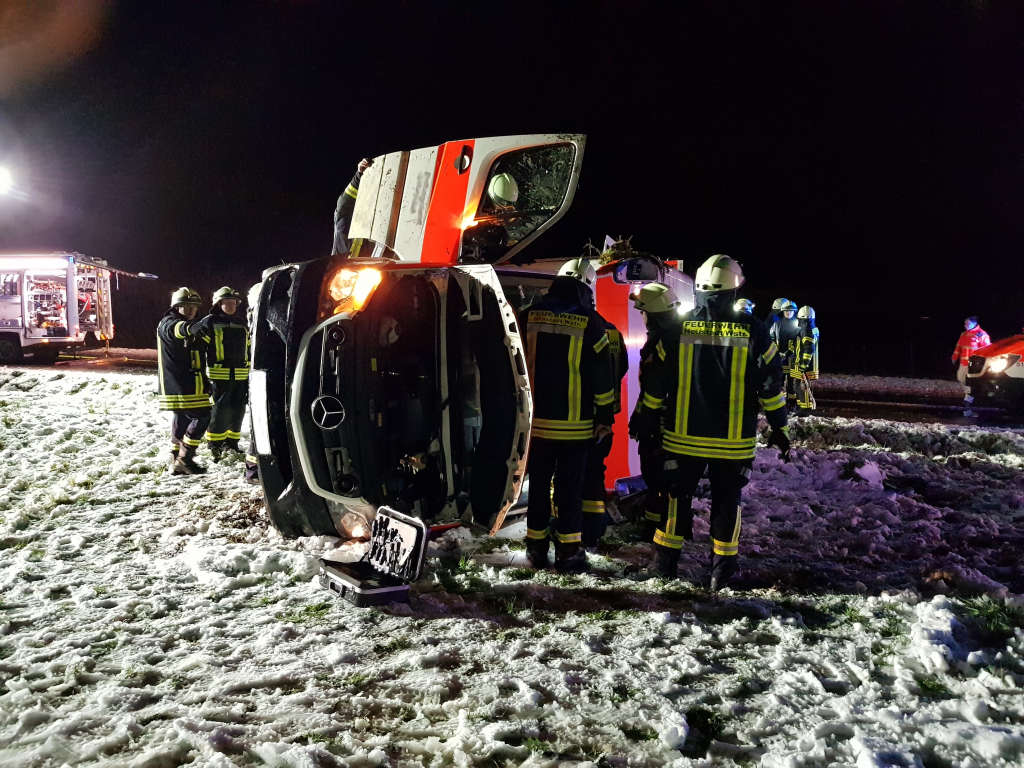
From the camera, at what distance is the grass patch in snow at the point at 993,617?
3.27 m

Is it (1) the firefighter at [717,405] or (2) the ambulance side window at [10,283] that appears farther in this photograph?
(2) the ambulance side window at [10,283]

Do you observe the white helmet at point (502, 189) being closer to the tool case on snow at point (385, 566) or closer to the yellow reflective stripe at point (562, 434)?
the yellow reflective stripe at point (562, 434)

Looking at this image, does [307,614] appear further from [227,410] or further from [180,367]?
[227,410]

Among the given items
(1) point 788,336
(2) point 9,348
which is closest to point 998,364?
(1) point 788,336

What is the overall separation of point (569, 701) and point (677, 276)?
13.4 feet

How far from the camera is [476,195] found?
494 cm

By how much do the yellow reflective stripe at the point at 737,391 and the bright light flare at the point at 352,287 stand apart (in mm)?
2065

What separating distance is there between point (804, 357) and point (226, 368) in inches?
285

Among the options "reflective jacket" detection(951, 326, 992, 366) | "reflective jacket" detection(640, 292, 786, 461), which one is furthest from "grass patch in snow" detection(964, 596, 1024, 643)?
"reflective jacket" detection(951, 326, 992, 366)

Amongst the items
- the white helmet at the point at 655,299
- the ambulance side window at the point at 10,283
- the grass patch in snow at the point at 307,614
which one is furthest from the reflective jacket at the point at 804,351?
the ambulance side window at the point at 10,283

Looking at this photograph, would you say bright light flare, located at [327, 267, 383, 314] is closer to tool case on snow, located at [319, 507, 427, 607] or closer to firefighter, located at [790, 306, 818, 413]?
tool case on snow, located at [319, 507, 427, 607]

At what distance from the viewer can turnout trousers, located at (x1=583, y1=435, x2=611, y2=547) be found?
4.55 m

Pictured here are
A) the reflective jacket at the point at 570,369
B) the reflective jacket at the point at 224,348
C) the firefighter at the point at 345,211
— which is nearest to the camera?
the reflective jacket at the point at 570,369

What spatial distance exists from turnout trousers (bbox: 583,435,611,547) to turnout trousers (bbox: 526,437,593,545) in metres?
0.15
